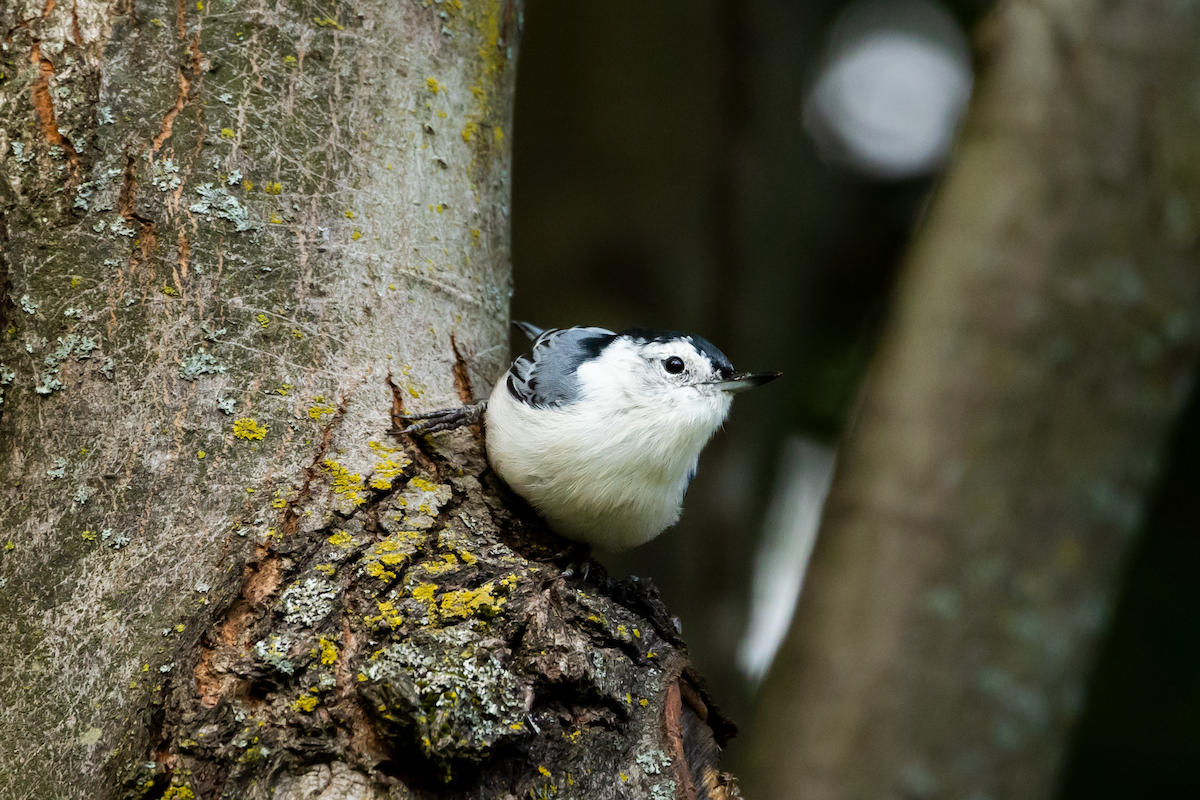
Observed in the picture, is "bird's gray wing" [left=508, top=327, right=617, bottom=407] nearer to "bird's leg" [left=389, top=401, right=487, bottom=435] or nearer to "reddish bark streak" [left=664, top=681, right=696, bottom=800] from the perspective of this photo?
"bird's leg" [left=389, top=401, right=487, bottom=435]

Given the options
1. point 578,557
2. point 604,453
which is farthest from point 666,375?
point 578,557

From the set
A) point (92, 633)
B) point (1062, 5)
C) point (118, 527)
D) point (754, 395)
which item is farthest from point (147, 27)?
point (754, 395)

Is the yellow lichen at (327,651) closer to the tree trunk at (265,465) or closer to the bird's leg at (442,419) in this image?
the tree trunk at (265,465)

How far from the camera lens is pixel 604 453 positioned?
5.97 feet

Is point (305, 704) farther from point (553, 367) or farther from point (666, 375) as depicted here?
point (666, 375)

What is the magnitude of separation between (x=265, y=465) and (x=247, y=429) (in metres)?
0.06

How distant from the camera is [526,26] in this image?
3520 millimetres

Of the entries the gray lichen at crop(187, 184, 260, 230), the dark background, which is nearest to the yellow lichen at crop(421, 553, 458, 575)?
the gray lichen at crop(187, 184, 260, 230)

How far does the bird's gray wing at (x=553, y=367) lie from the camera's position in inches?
72.9

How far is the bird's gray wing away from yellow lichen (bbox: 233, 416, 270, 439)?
0.54 metres

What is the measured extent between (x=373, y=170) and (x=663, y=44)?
2174 millimetres

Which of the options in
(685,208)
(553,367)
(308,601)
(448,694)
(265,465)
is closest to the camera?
(448,694)

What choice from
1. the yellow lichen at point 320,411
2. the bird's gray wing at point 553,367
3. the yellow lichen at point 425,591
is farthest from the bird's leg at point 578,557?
the yellow lichen at point 320,411

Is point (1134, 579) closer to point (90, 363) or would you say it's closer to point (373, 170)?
point (373, 170)
